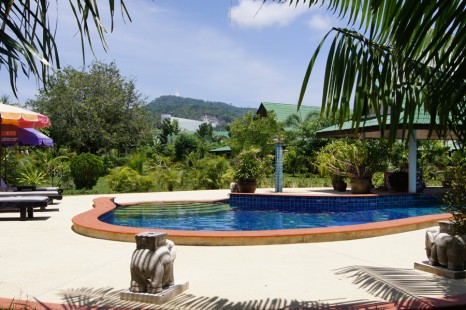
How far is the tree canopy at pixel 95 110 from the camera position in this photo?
30.6m

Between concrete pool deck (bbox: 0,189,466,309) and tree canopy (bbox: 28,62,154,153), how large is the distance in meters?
24.7

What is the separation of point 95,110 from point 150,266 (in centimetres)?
2946

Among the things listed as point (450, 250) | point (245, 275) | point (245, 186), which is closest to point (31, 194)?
point (245, 186)

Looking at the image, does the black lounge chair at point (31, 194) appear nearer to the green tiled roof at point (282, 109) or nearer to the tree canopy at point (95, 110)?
the tree canopy at point (95, 110)

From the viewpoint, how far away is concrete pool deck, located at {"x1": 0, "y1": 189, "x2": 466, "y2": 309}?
3686mm

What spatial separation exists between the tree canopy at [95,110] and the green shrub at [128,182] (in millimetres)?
14237

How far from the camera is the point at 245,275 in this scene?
462 centimetres

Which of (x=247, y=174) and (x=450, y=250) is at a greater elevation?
(x=247, y=174)

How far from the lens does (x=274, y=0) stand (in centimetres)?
→ 270

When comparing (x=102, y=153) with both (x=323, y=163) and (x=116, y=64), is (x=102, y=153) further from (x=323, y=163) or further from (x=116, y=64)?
(x=323, y=163)

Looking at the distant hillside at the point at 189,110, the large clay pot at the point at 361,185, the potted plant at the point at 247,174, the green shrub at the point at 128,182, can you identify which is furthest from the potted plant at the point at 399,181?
the distant hillside at the point at 189,110

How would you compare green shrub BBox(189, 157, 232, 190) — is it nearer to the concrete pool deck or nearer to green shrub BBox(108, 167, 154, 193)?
green shrub BBox(108, 167, 154, 193)

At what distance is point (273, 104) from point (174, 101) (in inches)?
6069

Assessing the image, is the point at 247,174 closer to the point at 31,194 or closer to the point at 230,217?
the point at 230,217
